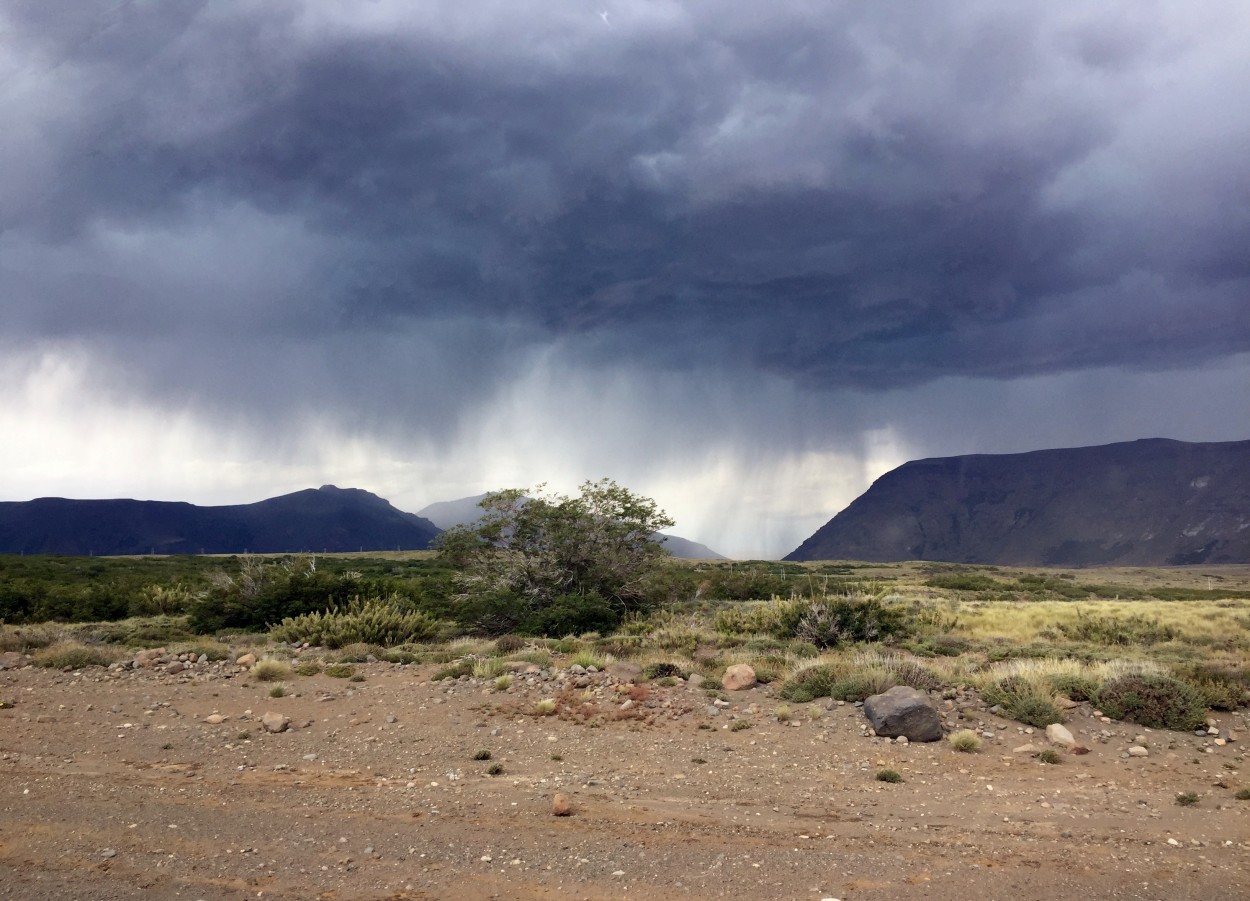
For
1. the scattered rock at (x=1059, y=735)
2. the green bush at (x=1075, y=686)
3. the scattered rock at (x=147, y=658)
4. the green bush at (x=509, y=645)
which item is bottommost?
the scattered rock at (x=1059, y=735)

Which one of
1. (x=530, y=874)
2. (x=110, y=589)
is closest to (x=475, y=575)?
(x=110, y=589)

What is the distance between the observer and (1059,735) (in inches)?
452

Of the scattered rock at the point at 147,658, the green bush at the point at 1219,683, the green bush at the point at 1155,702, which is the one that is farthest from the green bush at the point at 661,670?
the scattered rock at the point at 147,658

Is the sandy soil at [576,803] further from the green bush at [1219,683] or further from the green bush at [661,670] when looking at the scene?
the green bush at [661,670]

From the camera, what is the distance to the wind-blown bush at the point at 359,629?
64.4 feet

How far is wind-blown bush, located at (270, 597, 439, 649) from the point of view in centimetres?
1962

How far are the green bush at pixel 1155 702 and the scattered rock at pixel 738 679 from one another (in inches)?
227

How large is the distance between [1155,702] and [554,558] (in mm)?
19137

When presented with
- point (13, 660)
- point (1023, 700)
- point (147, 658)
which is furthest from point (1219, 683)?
point (13, 660)

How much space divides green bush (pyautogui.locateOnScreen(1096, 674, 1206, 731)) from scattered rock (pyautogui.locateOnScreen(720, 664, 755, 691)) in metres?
5.76

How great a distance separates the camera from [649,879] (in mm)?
6535

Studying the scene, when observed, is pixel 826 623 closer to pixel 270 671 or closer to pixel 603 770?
pixel 603 770

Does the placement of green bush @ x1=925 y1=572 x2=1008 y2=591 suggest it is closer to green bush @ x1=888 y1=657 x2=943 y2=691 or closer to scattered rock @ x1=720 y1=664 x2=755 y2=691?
green bush @ x1=888 y1=657 x2=943 y2=691

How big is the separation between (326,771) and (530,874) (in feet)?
14.7
